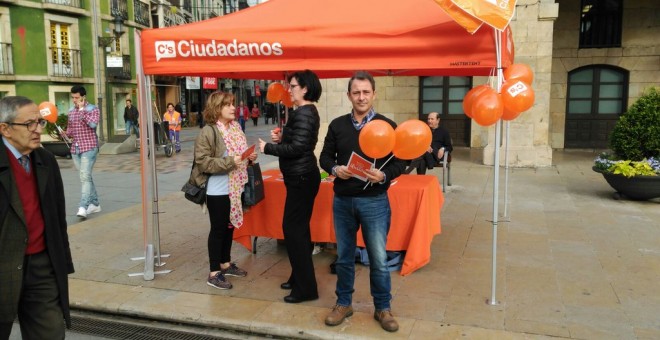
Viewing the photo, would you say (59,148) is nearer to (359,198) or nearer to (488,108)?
(359,198)

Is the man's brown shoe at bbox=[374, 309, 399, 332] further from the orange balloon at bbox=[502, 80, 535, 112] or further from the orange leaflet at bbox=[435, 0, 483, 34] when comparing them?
the orange leaflet at bbox=[435, 0, 483, 34]

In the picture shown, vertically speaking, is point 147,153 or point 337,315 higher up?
point 147,153

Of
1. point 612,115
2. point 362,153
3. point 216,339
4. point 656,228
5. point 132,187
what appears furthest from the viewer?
point 612,115

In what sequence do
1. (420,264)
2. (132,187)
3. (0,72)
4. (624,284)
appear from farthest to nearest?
(0,72)
(132,187)
(420,264)
(624,284)

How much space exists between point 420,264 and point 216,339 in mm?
2087

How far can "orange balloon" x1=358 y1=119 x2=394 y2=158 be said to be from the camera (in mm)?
3527

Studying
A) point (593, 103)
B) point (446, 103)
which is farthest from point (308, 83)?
point (593, 103)

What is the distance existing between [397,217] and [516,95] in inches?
63.5

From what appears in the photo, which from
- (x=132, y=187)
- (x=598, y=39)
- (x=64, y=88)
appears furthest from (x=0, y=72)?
(x=598, y=39)

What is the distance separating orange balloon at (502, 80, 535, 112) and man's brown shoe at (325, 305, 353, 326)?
2185 millimetres

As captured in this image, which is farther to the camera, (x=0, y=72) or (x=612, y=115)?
(x=0, y=72)

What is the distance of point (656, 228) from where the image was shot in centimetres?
668

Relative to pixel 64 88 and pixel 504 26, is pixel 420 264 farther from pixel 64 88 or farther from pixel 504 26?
pixel 64 88

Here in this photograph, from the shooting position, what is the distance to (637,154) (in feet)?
27.3
